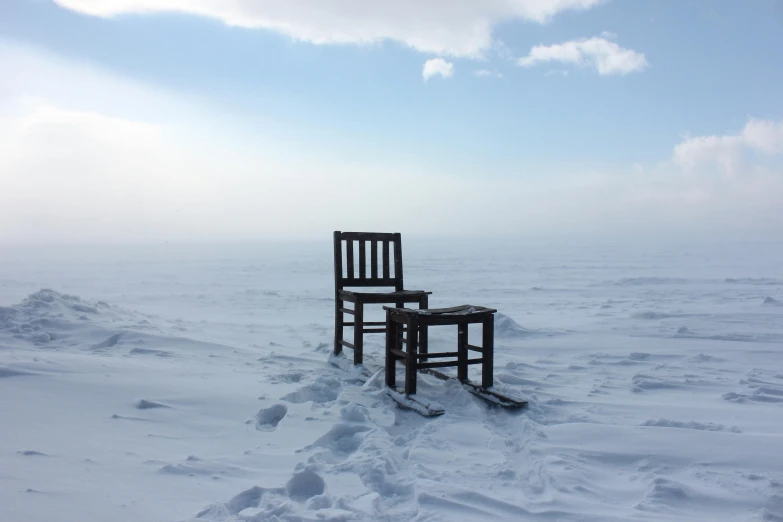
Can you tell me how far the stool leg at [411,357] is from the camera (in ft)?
12.9

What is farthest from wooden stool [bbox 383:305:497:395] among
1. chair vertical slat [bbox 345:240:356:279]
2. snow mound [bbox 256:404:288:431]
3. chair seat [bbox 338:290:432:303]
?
chair vertical slat [bbox 345:240:356:279]

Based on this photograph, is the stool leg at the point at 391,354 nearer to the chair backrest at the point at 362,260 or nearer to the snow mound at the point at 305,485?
the chair backrest at the point at 362,260

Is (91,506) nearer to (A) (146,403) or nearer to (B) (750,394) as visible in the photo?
(A) (146,403)

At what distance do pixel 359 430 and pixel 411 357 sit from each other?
797mm

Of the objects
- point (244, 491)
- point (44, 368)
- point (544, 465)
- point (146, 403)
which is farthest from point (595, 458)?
point (44, 368)

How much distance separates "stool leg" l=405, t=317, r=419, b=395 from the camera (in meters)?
3.93

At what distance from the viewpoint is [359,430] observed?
3.31m

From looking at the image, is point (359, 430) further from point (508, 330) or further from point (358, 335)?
point (508, 330)

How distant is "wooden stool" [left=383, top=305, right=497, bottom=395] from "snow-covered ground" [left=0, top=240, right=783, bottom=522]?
0.26 meters

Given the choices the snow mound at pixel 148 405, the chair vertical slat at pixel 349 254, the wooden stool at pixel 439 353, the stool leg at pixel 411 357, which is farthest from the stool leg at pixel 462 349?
the snow mound at pixel 148 405

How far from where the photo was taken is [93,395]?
346cm

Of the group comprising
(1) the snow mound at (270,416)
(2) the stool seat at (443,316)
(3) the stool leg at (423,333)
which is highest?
(2) the stool seat at (443,316)

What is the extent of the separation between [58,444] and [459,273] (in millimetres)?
17246

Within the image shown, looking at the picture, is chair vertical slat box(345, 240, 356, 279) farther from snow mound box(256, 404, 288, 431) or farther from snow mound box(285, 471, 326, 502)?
snow mound box(285, 471, 326, 502)
